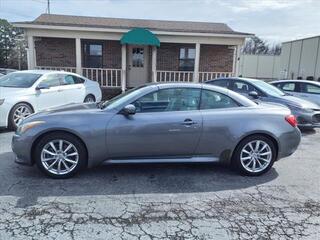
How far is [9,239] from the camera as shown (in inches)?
111

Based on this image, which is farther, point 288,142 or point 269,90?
point 269,90

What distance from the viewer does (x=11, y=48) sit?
4347 centimetres

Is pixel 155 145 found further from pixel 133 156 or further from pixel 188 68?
pixel 188 68

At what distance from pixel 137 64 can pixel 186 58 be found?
2.58m

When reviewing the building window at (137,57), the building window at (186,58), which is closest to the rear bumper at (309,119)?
the building window at (186,58)

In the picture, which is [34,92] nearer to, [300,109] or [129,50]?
[300,109]

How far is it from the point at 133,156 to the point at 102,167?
0.75 metres

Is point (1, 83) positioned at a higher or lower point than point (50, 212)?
higher

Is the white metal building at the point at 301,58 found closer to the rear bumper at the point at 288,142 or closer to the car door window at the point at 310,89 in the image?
the car door window at the point at 310,89

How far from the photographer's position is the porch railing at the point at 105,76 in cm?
1384

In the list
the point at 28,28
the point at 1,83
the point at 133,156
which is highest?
the point at 28,28

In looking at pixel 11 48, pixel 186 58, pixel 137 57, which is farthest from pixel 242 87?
pixel 11 48

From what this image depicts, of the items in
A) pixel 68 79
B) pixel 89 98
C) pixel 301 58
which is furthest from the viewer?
pixel 301 58

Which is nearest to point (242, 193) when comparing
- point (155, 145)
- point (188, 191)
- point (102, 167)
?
point (188, 191)
